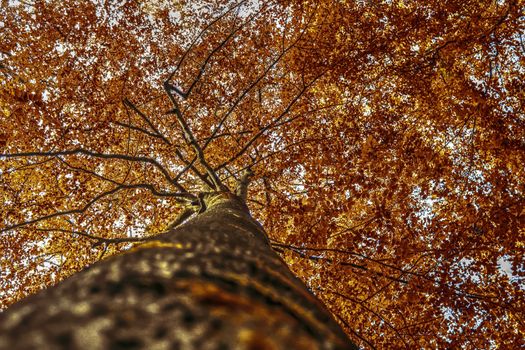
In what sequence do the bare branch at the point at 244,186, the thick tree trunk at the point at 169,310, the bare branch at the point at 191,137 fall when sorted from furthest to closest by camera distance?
the bare branch at the point at 244,186 → the bare branch at the point at 191,137 → the thick tree trunk at the point at 169,310

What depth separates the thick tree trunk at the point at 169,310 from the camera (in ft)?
2.89

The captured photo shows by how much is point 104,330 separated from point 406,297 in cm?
906

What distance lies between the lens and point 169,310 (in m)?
1.06

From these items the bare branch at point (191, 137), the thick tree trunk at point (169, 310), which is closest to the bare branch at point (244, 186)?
the bare branch at point (191, 137)

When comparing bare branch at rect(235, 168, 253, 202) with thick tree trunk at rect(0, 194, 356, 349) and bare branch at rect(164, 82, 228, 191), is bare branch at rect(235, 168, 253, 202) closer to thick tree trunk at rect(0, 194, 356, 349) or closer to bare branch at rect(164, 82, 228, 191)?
bare branch at rect(164, 82, 228, 191)

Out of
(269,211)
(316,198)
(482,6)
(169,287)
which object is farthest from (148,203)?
(482,6)

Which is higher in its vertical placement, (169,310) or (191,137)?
(191,137)

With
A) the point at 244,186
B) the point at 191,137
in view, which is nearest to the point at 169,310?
the point at 191,137

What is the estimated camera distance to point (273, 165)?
37.8 feet

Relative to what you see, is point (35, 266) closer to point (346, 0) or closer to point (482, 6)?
point (346, 0)

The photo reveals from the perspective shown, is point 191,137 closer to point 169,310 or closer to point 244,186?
point 244,186

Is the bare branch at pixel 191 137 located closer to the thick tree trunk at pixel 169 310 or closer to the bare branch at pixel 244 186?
the bare branch at pixel 244 186

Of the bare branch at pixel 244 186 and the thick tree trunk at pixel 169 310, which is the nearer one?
the thick tree trunk at pixel 169 310

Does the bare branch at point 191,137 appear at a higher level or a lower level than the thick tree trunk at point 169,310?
higher
